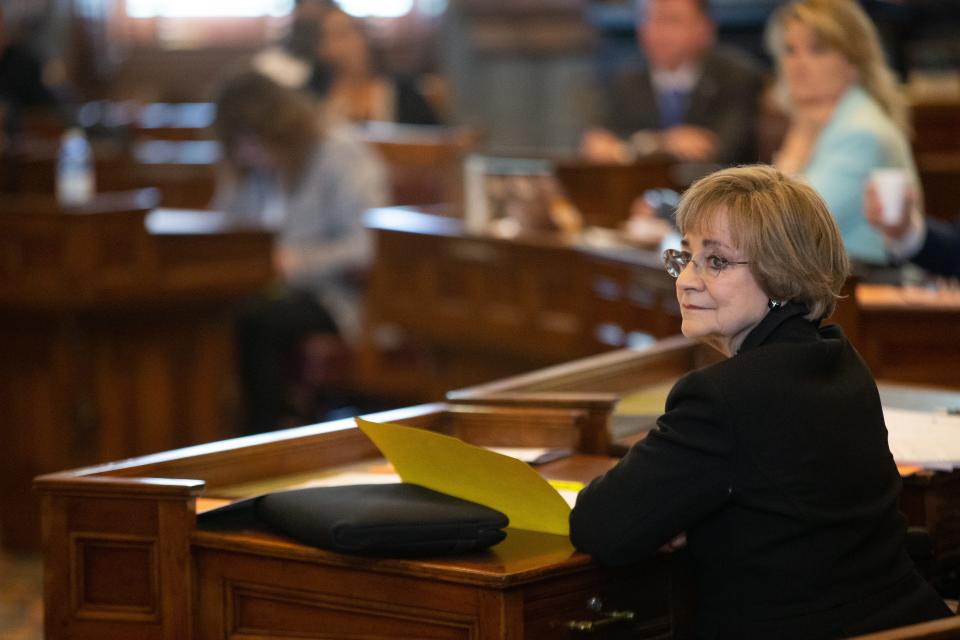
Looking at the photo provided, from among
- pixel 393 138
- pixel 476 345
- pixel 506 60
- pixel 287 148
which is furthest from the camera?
pixel 506 60

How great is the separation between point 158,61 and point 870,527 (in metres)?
12.9

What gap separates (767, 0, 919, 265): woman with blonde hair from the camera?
12.3 feet

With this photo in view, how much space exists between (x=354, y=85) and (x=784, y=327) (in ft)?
19.4

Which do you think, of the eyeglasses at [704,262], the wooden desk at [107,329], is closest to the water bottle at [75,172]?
the wooden desk at [107,329]

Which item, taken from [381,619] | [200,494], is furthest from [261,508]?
[381,619]

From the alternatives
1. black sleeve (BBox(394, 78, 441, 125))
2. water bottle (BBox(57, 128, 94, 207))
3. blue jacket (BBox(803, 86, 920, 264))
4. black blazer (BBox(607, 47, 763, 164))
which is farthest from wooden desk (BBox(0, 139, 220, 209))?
blue jacket (BBox(803, 86, 920, 264))

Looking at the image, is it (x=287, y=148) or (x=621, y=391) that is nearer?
(x=621, y=391)

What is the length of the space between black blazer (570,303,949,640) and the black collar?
26 mm

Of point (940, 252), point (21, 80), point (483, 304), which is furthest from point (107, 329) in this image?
point (21, 80)

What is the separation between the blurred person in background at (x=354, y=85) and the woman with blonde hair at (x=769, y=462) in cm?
546

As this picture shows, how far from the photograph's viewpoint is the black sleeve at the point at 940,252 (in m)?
3.38

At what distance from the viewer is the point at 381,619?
2.05 m

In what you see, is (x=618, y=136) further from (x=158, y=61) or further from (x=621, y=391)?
(x=158, y=61)

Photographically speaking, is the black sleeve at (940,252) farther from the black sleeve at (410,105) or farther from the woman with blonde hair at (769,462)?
the black sleeve at (410,105)
